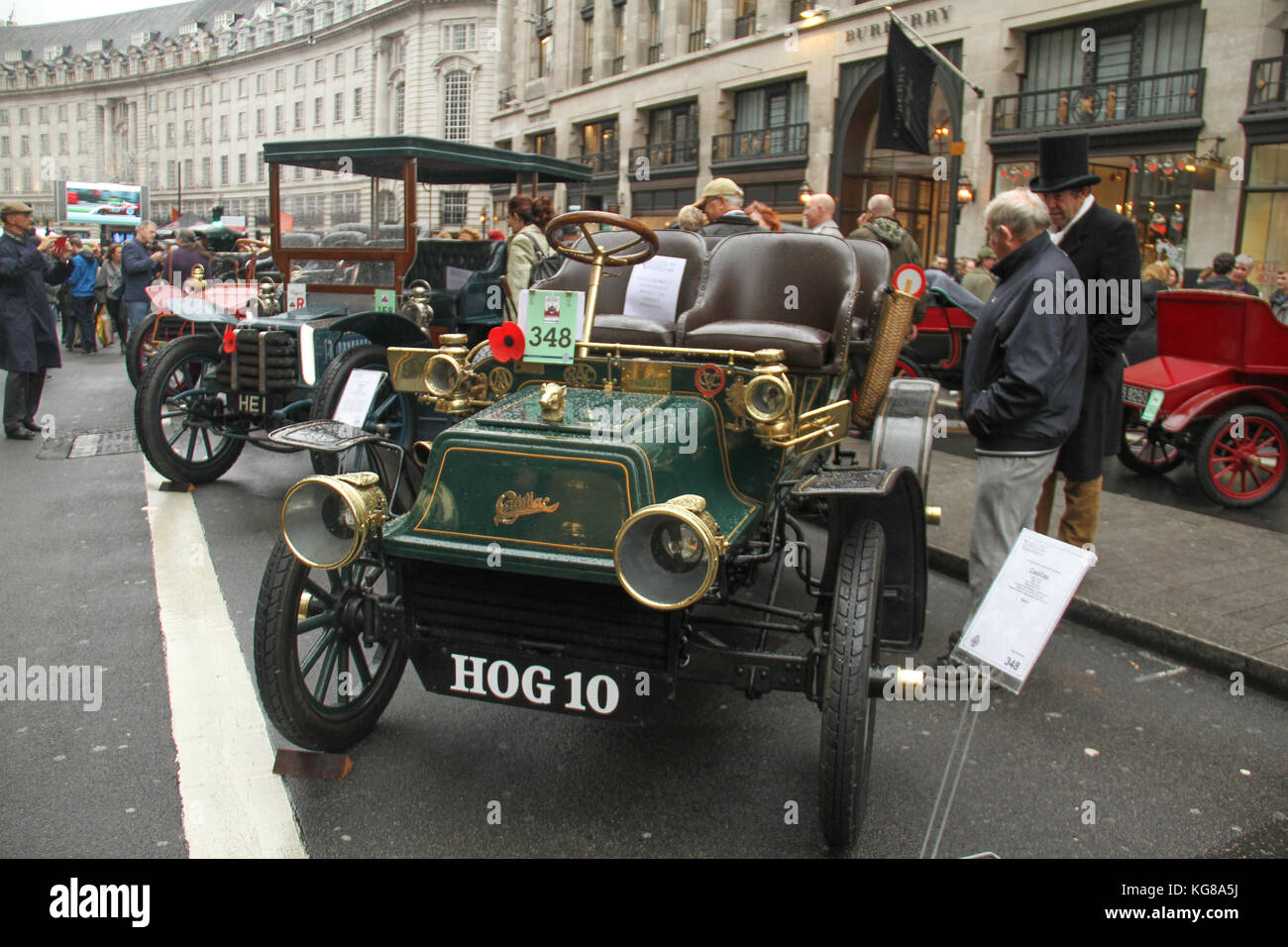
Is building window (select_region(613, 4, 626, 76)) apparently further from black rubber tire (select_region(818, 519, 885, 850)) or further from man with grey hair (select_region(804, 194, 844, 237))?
black rubber tire (select_region(818, 519, 885, 850))

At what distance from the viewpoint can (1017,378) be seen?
3982 mm

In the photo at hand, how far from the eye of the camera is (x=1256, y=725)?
3.89 meters

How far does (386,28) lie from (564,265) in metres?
59.4

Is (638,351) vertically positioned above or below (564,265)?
below

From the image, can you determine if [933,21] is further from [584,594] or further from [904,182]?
[584,594]

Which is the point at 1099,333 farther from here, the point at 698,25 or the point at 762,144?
the point at 698,25

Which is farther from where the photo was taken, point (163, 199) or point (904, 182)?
point (163, 199)

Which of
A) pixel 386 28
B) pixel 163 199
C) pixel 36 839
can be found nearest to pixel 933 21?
pixel 36 839

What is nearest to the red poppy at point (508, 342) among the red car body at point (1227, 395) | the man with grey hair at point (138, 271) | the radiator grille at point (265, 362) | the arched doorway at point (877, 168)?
the radiator grille at point (265, 362)

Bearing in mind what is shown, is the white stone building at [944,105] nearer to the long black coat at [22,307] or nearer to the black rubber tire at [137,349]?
the black rubber tire at [137,349]

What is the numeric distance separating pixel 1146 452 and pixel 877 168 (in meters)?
16.5

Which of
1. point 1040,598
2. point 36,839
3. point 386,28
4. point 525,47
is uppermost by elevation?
point 386,28

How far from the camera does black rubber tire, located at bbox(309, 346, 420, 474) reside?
624 centimetres

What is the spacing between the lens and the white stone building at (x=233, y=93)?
5106 centimetres
